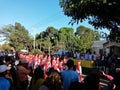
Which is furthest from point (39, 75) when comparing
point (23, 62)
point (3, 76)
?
point (23, 62)

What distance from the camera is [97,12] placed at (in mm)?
26281

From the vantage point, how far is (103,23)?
2803 centimetres

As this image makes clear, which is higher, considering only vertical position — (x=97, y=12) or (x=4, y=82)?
(x=97, y=12)

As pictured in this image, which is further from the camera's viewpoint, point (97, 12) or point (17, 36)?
point (17, 36)

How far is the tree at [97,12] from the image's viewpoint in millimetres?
24781

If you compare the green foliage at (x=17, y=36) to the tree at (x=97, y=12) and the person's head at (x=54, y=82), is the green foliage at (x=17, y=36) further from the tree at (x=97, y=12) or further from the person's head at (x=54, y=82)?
the person's head at (x=54, y=82)

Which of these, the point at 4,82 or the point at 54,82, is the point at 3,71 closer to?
the point at 4,82

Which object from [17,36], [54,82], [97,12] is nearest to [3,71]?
[54,82]

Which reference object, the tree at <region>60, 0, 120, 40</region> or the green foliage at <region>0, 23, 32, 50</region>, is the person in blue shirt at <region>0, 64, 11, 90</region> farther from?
the green foliage at <region>0, 23, 32, 50</region>

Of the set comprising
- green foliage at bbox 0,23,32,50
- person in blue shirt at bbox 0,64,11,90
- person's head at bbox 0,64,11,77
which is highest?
green foliage at bbox 0,23,32,50

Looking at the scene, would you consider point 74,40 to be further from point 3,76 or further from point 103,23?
point 3,76

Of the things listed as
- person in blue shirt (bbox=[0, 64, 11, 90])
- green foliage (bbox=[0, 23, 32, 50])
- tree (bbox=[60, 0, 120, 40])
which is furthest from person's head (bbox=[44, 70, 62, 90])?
green foliage (bbox=[0, 23, 32, 50])

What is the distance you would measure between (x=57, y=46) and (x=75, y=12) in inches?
3502

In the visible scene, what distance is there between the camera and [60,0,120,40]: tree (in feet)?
81.3
